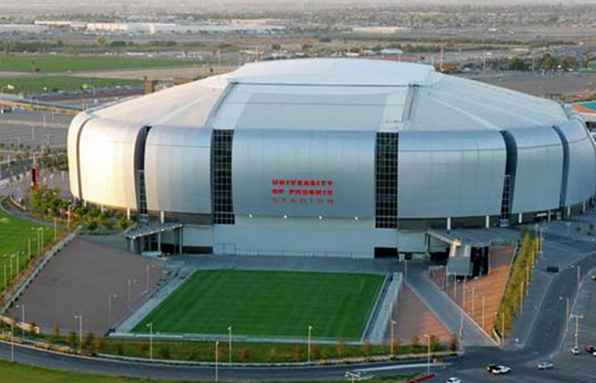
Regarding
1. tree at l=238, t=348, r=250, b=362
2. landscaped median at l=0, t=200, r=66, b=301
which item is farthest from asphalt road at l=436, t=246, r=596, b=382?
landscaped median at l=0, t=200, r=66, b=301

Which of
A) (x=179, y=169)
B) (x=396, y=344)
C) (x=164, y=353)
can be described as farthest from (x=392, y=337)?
(x=179, y=169)

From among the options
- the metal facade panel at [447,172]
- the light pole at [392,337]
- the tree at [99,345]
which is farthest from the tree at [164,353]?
the metal facade panel at [447,172]

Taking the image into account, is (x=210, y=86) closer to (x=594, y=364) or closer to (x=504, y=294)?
(x=504, y=294)

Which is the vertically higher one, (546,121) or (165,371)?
(546,121)

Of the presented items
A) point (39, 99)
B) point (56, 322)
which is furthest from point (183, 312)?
point (39, 99)

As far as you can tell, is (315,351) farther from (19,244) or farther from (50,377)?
(19,244)
